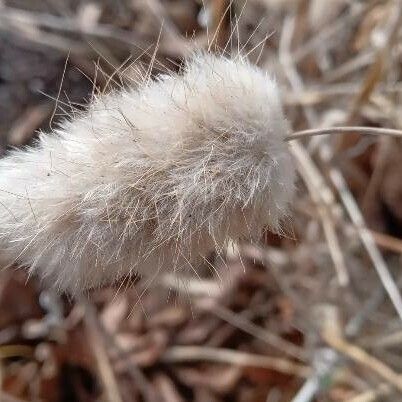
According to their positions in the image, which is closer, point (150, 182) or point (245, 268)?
point (150, 182)

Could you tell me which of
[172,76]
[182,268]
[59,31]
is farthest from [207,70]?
[59,31]

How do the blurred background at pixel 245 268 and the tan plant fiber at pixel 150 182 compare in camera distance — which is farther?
the blurred background at pixel 245 268

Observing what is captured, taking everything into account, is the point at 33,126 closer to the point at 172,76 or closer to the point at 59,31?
the point at 59,31

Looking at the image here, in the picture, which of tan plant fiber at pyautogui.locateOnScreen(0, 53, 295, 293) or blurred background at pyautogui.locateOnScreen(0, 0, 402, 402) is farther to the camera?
blurred background at pyautogui.locateOnScreen(0, 0, 402, 402)
